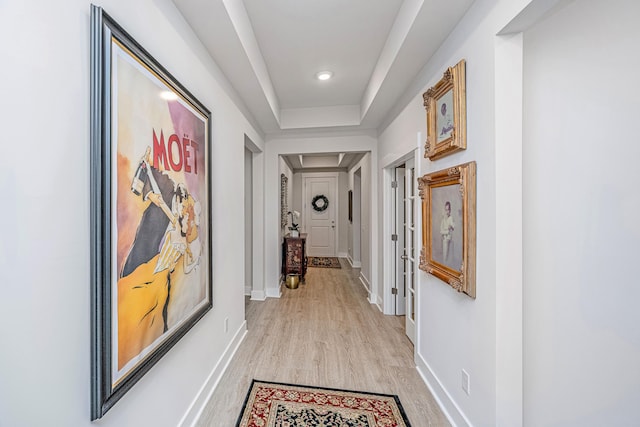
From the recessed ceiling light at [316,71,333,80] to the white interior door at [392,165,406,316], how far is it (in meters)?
1.32

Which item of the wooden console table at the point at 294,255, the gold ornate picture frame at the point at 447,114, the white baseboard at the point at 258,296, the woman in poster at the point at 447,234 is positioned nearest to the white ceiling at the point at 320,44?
the gold ornate picture frame at the point at 447,114

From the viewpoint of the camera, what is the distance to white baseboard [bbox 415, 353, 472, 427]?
150 cm

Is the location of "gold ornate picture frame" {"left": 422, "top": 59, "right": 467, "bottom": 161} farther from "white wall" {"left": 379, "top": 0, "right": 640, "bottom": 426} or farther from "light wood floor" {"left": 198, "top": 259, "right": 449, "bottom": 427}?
"light wood floor" {"left": 198, "top": 259, "right": 449, "bottom": 427}

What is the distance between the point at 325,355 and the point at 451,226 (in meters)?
1.61

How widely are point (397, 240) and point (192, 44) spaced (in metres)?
2.72

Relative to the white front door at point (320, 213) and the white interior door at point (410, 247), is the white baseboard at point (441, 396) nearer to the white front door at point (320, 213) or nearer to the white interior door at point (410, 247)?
the white interior door at point (410, 247)

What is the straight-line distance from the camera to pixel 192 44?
5.06ft
